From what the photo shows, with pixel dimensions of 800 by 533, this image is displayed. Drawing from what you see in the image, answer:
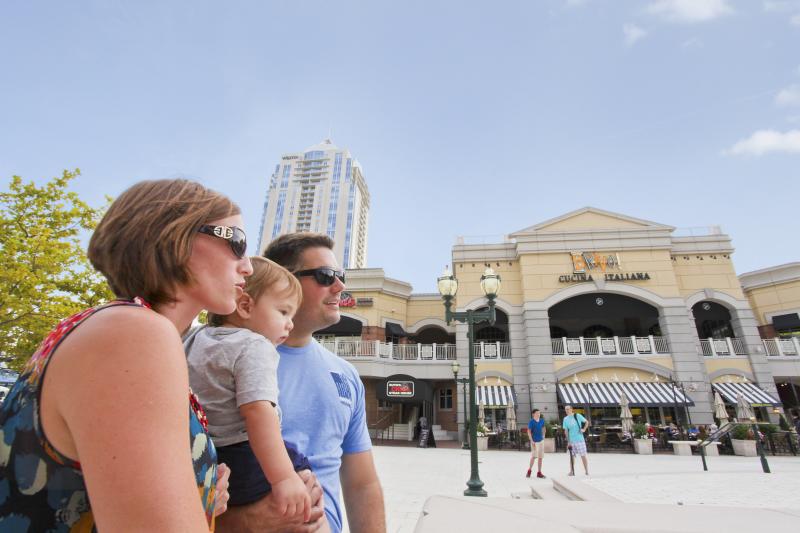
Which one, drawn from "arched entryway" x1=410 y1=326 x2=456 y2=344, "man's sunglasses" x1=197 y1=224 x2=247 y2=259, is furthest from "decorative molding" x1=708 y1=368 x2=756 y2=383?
"man's sunglasses" x1=197 y1=224 x2=247 y2=259

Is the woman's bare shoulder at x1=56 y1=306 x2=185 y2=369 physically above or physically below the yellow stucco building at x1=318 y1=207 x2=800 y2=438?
below

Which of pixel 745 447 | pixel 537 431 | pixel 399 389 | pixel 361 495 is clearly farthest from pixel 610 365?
pixel 361 495

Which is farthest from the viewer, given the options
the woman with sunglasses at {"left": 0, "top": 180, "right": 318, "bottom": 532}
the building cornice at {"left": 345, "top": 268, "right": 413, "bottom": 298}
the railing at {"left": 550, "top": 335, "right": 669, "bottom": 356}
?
the building cornice at {"left": 345, "top": 268, "right": 413, "bottom": 298}

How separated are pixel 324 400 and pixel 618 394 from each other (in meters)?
21.7

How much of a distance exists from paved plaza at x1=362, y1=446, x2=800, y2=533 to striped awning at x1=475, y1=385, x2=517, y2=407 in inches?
136

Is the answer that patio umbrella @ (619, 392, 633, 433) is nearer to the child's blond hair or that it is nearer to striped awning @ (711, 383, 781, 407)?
striped awning @ (711, 383, 781, 407)

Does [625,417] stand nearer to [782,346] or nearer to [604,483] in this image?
[604,483]

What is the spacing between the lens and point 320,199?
9656 centimetres

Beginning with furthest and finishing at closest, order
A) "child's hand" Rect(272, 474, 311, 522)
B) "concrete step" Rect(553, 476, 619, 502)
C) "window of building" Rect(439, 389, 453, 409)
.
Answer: "window of building" Rect(439, 389, 453, 409), "concrete step" Rect(553, 476, 619, 502), "child's hand" Rect(272, 474, 311, 522)

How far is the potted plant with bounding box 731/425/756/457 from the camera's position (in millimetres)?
16297

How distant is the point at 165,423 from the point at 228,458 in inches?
33.1

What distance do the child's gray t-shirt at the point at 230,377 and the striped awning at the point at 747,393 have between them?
79.8 feet

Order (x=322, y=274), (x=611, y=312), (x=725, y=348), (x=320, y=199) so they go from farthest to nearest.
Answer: (x=320, y=199) < (x=611, y=312) < (x=725, y=348) < (x=322, y=274)

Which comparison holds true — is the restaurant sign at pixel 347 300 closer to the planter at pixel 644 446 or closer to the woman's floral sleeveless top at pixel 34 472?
the planter at pixel 644 446
